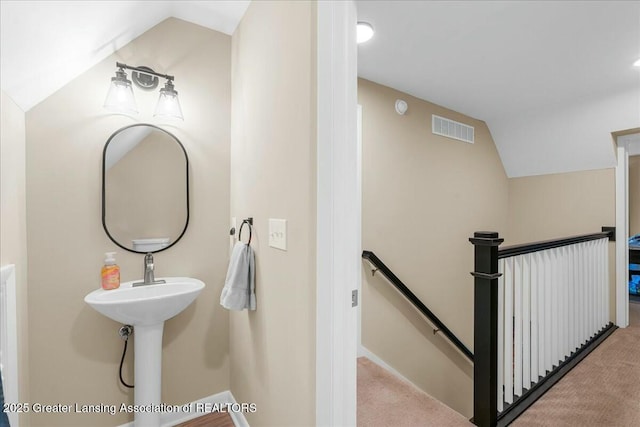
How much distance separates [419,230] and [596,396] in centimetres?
158

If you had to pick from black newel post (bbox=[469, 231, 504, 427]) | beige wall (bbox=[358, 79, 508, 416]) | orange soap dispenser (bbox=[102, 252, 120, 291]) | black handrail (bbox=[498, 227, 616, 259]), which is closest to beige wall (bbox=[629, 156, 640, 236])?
black handrail (bbox=[498, 227, 616, 259])

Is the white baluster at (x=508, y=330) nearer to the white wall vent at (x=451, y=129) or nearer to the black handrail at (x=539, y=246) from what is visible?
the black handrail at (x=539, y=246)

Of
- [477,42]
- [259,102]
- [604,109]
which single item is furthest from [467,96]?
[259,102]

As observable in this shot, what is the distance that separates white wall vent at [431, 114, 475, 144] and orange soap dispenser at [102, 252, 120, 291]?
2.84 m

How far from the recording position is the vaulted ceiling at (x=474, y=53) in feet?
3.90

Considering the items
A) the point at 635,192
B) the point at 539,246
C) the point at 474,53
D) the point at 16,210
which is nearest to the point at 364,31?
the point at 474,53

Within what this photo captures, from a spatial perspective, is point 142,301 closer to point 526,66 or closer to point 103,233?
point 103,233

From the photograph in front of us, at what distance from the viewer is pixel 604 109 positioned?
2854mm

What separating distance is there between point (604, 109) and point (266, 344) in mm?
3756

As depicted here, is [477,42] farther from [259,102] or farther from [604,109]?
[604,109]

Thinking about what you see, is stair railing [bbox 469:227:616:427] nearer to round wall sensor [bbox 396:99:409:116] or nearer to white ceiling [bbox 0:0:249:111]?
round wall sensor [bbox 396:99:409:116]

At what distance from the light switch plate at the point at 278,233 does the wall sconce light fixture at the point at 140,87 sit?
0.94 metres

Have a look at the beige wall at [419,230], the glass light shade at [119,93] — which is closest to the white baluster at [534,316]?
the beige wall at [419,230]

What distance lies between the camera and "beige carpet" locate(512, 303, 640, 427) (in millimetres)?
1621
